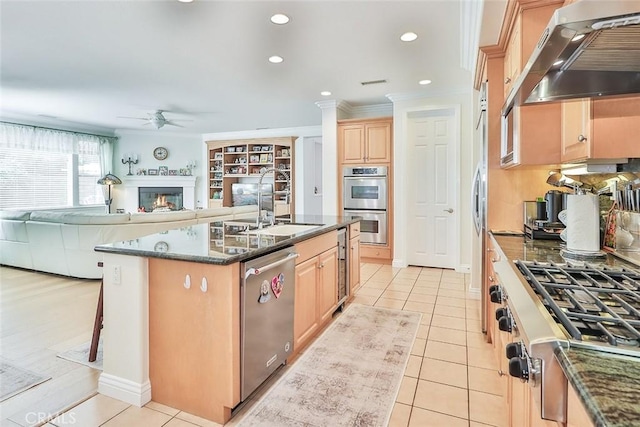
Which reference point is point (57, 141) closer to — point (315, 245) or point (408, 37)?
point (315, 245)

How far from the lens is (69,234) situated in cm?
440

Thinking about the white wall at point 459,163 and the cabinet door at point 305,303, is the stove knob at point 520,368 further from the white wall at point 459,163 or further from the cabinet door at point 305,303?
the white wall at point 459,163

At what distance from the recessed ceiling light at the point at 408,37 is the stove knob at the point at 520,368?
3.04 meters

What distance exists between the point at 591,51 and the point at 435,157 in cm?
422

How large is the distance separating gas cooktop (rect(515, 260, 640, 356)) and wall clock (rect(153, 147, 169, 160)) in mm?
8654

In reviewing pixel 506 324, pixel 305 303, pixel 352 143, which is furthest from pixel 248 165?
pixel 506 324

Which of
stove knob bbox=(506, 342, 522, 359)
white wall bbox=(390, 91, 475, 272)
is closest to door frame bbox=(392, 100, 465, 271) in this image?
white wall bbox=(390, 91, 475, 272)

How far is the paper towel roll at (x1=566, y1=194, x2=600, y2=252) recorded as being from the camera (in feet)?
5.56

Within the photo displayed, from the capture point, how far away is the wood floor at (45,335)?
191cm

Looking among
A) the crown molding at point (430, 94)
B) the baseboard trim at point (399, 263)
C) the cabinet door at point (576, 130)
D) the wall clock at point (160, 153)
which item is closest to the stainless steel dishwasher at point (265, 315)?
the cabinet door at point (576, 130)

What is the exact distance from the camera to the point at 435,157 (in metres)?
5.15

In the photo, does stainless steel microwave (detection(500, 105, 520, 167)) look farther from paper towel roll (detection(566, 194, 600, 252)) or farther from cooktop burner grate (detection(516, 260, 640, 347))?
cooktop burner grate (detection(516, 260, 640, 347))

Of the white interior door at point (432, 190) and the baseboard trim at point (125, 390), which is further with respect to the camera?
the white interior door at point (432, 190)

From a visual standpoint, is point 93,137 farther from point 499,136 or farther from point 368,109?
point 499,136
